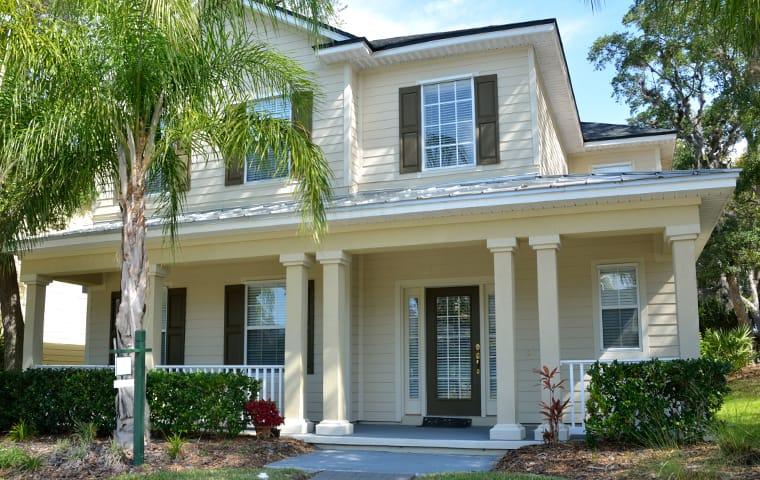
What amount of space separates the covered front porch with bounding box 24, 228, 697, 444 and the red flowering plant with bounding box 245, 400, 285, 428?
0.60m

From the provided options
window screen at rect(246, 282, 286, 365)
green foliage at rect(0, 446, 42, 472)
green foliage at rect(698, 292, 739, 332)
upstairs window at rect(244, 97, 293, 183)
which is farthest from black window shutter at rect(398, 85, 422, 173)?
green foliage at rect(698, 292, 739, 332)

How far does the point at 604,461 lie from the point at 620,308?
13.8 ft

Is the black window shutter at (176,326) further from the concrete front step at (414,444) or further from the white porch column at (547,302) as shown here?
the white porch column at (547,302)

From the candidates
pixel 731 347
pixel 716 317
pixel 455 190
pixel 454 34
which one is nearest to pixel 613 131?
pixel 731 347

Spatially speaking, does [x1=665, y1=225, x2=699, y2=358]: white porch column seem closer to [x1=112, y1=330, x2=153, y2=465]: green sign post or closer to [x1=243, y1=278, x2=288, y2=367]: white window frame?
[x1=112, y1=330, x2=153, y2=465]: green sign post

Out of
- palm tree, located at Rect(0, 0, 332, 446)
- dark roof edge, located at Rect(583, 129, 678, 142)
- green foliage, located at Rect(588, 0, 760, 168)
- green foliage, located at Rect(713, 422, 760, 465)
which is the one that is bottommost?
green foliage, located at Rect(713, 422, 760, 465)

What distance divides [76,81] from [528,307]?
7.30 metres

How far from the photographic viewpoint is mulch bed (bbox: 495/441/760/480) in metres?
7.07

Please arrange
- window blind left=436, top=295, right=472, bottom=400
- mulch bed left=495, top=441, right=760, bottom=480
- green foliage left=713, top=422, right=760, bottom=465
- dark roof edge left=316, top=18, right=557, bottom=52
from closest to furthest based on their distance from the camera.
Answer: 1. mulch bed left=495, top=441, right=760, bottom=480
2. green foliage left=713, top=422, right=760, bottom=465
3. dark roof edge left=316, top=18, right=557, bottom=52
4. window blind left=436, top=295, right=472, bottom=400

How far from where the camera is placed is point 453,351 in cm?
1247

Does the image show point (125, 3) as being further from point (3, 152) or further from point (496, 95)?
point (496, 95)

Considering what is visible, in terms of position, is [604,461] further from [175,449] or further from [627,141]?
[627,141]

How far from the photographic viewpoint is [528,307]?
39.1 ft

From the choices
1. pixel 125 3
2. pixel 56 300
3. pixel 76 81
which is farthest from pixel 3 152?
pixel 56 300
